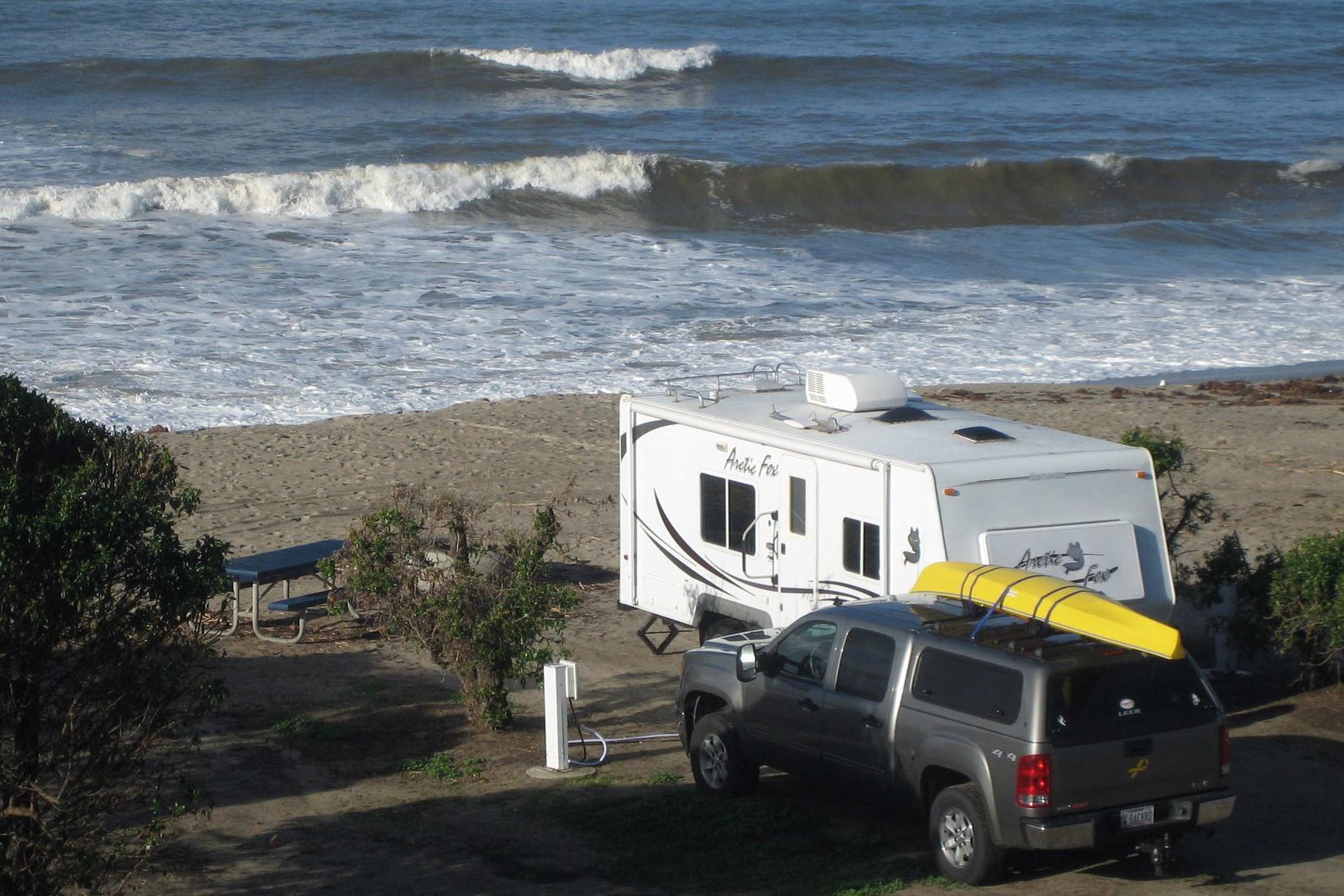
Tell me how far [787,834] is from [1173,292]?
21820mm

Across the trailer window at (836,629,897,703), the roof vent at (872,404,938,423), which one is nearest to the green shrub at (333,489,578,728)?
the trailer window at (836,629,897,703)

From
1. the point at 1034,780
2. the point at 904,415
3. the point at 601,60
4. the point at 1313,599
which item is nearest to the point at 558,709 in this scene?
the point at 904,415

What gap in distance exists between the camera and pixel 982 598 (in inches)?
316

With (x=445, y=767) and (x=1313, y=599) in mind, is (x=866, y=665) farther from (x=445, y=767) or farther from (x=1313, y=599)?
(x=1313, y=599)

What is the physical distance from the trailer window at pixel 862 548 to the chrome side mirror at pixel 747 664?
1120mm

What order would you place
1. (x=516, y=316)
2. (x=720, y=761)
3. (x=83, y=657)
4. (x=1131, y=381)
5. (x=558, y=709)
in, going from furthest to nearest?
(x=516, y=316), (x=1131, y=381), (x=558, y=709), (x=720, y=761), (x=83, y=657)

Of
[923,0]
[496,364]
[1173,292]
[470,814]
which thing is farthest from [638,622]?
[923,0]

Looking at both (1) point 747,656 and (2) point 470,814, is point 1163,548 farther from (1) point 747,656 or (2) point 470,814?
(2) point 470,814

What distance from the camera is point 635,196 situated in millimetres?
38000

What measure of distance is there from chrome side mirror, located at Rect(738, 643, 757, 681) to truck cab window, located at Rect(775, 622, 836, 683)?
155 mm

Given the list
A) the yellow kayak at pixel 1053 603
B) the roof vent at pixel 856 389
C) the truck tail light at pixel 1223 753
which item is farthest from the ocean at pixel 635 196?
the truck tail light at pixel 1223 753

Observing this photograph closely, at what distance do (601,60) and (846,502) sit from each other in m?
45.0

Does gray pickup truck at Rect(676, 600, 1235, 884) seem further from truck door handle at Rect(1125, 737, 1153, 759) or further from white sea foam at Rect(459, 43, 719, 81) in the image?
white sea foam at Rect(459, 43, 719, 81)

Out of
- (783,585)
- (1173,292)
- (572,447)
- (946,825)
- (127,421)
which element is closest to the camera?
(946,825)
